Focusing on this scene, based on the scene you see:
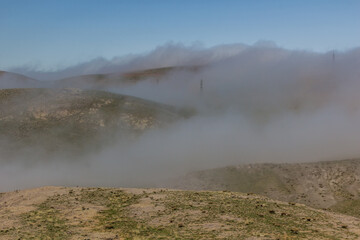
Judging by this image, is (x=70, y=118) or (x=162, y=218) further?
(x=70, y=118)

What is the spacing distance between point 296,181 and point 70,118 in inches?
2044

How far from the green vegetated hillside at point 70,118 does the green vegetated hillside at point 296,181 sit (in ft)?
100

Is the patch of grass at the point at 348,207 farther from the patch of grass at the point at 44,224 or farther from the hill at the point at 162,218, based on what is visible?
the patch of grass at the point at 44,224

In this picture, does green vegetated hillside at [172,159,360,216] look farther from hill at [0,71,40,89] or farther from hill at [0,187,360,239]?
hill at [0,71,40,89]

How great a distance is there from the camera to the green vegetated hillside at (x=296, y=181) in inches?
1938

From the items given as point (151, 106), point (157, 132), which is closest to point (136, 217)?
point (157, 132)

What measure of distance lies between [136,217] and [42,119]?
63747 mm

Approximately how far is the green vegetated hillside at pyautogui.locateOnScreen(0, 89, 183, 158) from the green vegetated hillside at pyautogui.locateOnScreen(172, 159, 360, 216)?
100ft

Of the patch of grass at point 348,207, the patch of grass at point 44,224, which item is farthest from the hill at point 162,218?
the patch of grass at point 348,207

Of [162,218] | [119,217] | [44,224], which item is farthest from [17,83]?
[162,218]

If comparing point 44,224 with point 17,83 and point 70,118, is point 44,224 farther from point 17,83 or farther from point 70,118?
point 17,83

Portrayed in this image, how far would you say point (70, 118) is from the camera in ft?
287

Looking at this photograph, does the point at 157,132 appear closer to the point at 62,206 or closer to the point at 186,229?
the point at 62,206

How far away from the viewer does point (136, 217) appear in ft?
92.7
